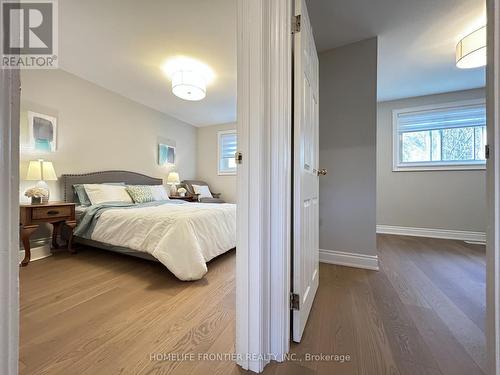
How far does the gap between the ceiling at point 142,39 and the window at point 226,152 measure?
1.79m

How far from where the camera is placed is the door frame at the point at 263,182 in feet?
3.18

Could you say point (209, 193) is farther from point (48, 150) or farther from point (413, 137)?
point (413, 137)

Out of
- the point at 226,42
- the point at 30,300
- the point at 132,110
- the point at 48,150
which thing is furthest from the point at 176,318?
the point at 132,110

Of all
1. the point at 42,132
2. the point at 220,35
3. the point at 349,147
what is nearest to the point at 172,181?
the point at 42,132

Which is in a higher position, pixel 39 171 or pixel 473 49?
pixel 473 49

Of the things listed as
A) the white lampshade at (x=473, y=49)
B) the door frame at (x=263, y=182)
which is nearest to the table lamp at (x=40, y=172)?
the door frame at (x=263, y=182)

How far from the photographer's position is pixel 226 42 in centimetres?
236

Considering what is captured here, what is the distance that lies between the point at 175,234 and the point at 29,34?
2.29m

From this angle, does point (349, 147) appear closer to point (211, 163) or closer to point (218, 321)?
point (218, 321)

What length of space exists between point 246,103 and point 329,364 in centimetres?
129

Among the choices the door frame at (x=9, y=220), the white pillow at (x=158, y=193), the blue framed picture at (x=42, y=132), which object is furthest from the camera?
the white pillow at (x=158, y=193)

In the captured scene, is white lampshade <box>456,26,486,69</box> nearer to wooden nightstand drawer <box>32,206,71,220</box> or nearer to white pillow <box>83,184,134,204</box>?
white pillow <box>83,184,134,204</box>

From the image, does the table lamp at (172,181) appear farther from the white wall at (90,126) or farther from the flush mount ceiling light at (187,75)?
the flush mount ceiling light at (187,75)

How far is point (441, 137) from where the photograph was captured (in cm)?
355
